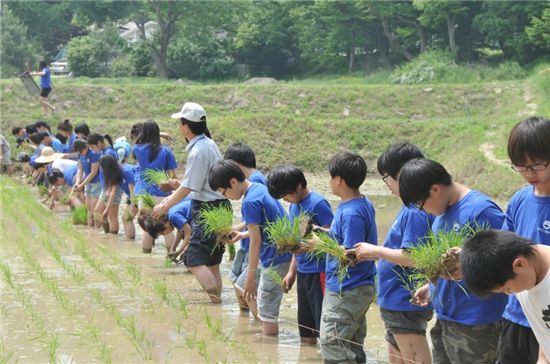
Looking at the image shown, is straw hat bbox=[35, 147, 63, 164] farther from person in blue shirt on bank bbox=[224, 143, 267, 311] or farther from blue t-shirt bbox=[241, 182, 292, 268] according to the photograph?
blue t-shirt bbox=[241, 182, 292, 268]

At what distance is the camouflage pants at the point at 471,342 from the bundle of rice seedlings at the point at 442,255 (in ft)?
0.87

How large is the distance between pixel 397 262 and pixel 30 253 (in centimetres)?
666

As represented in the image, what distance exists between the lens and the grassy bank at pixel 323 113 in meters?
23.1

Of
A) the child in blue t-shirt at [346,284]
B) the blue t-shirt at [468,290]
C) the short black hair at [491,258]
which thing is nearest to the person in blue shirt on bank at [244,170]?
the child in blue t-shirt at [346,284]

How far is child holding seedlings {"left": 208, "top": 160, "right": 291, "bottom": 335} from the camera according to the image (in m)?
6.29

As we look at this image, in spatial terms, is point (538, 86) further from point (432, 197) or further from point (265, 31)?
point (432, 197)

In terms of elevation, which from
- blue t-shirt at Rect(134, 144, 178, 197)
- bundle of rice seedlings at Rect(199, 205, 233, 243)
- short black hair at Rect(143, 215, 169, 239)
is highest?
bundle of rice seedlings at Rect(199, 205, 233, 243)

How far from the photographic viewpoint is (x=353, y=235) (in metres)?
5.06

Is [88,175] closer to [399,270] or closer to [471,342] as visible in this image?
[399,270]

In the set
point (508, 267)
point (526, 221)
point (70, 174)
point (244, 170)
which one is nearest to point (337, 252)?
point (526, 221)

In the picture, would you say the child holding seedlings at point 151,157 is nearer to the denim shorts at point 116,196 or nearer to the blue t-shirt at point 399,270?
the denim shorts at point 116,196

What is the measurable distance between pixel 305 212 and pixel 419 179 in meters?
1.73

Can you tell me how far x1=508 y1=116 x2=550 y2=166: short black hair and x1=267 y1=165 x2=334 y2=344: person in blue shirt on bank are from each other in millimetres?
2096

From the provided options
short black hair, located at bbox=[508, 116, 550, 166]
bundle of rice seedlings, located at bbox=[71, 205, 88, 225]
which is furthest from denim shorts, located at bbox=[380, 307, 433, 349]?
bundle of rice seedlings, located at bbox=[71, 205, 88, 225]
